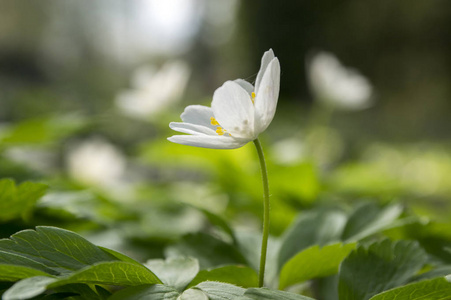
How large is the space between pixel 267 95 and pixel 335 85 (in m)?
1.34

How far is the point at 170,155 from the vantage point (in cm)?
142

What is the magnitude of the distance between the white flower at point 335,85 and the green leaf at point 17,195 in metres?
1.30

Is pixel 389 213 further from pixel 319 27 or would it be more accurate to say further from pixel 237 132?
pixel 319 27

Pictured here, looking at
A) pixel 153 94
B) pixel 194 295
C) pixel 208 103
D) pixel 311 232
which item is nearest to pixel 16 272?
pixel 194 295

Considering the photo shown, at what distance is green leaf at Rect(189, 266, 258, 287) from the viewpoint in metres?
0.45

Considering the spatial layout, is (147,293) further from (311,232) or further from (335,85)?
(335,85)

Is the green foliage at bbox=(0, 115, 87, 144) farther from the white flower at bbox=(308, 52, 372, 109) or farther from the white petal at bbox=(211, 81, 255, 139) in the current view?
the white flower at bbox=(308, 52, 372, 109)

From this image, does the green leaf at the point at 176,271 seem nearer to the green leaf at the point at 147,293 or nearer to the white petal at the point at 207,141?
the green leaf at the point at 147,293

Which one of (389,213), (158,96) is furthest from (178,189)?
(389,213)

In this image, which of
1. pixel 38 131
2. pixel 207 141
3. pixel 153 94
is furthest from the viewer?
pixel 153 94

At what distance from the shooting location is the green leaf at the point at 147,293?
0.36 m

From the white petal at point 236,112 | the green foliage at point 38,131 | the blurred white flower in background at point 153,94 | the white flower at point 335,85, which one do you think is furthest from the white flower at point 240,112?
the blurred white flower in background at point 153,94

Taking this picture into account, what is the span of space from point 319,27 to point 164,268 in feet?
18.6

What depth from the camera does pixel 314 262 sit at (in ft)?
1.52
